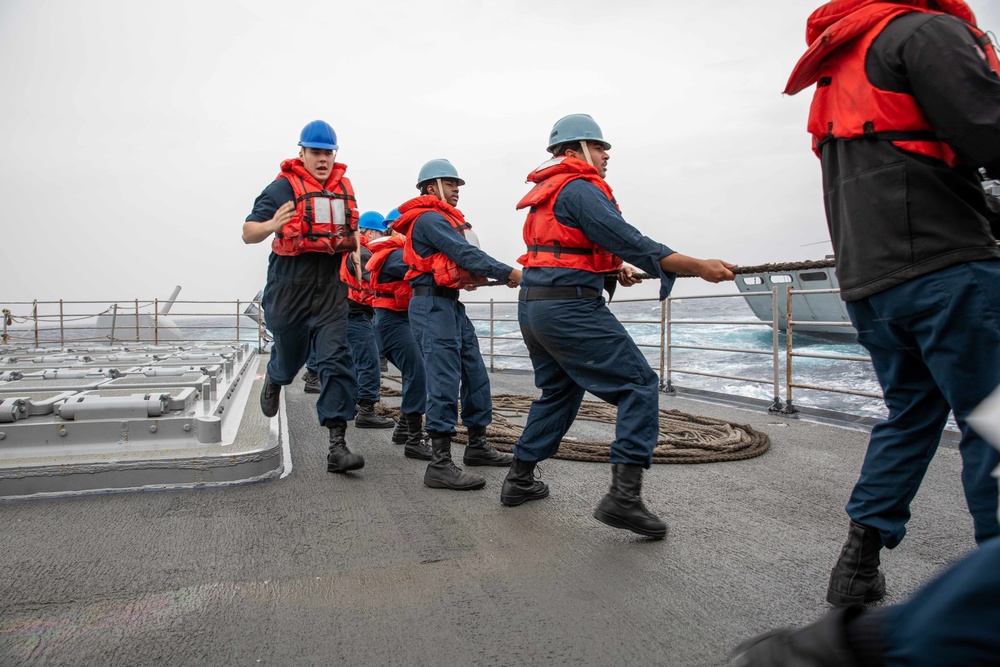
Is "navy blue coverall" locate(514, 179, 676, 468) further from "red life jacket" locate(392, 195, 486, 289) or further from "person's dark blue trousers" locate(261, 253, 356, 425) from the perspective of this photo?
"person's dark blue trousers" locate(261, 253, 356, 425)

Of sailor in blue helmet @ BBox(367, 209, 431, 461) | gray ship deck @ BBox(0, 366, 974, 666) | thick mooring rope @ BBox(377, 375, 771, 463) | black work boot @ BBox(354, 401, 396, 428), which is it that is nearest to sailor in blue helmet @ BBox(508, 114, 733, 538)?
gray ship deck @ BBox(0, 366, 974, 666)

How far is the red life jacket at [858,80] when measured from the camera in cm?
180

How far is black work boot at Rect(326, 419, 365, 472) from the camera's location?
3758 mm

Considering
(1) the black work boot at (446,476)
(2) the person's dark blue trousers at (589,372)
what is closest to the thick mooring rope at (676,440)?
(1) the black work boot at (446,476)

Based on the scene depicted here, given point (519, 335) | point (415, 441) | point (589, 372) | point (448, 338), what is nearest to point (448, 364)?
point (448, 338)

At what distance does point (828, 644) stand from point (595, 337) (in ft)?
6.91

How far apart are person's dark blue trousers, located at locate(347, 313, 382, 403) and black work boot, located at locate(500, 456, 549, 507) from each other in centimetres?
286

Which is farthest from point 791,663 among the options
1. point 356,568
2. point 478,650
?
point 356,568

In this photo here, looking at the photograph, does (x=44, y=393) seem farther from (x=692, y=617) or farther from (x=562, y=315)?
(x=692, y=617)

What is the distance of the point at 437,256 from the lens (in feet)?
13.3

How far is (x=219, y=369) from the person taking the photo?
594cm

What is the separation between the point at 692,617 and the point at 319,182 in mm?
3065

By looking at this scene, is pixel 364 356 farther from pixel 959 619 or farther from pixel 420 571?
pixel 959 619

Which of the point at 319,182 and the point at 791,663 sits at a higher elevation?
the point at 319,182
